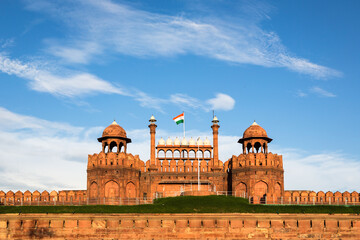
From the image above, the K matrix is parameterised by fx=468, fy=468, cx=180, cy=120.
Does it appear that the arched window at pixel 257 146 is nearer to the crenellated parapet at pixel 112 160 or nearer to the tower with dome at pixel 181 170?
Result: the tower with dome at pixel 181 170

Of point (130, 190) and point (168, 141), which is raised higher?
point (168, 141)

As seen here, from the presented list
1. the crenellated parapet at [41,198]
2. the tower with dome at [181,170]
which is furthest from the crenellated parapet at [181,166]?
the crenellated parapet at [41,198]

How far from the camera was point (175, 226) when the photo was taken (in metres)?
53.2

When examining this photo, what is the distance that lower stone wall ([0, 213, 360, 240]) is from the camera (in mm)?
52284

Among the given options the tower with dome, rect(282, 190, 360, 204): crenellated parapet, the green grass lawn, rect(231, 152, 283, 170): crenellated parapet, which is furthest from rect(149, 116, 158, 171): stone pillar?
rect(282, 190, 360, 204): crenellated parapet

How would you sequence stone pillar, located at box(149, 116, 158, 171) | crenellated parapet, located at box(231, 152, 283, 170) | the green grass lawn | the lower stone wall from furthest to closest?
1. stone pillar, located at box(149, 116, 158, 171)
2. crenellated parapet, located at box(231, 152, 283, 170)
3. the green grass lawn
4. the lower stone wall

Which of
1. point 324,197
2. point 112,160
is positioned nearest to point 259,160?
point 324,197

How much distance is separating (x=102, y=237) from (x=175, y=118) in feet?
76.6

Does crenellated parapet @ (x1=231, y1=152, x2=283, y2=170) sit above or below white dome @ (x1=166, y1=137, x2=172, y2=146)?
below

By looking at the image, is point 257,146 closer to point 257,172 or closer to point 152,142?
point 257,172

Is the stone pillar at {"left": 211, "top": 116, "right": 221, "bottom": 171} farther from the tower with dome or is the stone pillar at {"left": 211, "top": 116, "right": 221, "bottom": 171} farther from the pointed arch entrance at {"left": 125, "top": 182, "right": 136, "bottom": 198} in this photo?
the pointed arch entrance at {"left": 125, "top": 182, "right": 136, "bottom": 198}

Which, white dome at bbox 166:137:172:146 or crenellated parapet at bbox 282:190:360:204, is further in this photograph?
white dome at bbox 166:137:172:146

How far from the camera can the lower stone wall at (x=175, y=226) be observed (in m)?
52.3

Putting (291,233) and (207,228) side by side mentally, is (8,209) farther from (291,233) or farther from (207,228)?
(291,233)
